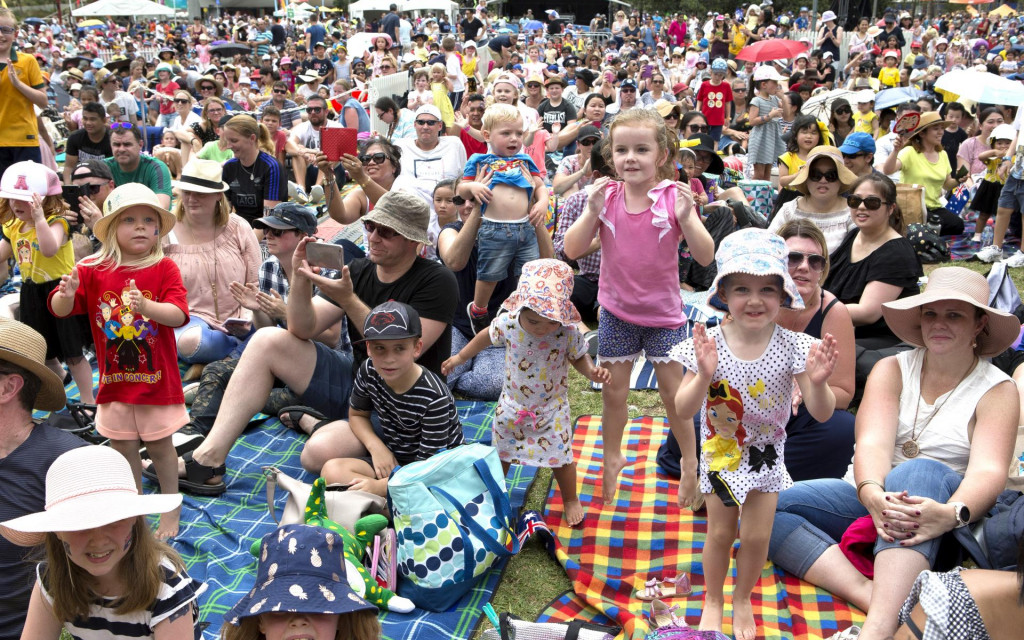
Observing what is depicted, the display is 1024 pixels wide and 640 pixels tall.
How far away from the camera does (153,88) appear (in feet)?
52.9

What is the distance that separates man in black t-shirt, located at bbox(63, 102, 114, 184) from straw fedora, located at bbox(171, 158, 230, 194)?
3.54m

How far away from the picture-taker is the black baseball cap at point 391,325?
145 inches

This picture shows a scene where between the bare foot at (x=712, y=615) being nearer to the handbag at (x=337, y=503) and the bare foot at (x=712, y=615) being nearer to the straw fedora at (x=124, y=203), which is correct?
the handbag at (x=337, y=503)

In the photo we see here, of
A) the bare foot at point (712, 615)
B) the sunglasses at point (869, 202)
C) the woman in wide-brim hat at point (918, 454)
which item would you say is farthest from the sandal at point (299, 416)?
the sunglasses at point (869, 202)

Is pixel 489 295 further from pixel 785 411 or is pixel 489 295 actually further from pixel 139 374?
pixel 785 411

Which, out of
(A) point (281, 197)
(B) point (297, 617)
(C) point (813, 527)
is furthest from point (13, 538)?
(A) point (281, 197)

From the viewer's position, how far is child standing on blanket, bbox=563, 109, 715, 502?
12.7 ft

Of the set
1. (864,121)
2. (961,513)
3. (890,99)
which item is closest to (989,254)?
(890,99)

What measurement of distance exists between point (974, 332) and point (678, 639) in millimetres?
1672

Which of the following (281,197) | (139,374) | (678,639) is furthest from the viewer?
(281,197)

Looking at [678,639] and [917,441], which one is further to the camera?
[917,441]

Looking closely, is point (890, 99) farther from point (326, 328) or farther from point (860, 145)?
point (326, 328)

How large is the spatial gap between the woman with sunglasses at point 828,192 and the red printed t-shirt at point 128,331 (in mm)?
3784

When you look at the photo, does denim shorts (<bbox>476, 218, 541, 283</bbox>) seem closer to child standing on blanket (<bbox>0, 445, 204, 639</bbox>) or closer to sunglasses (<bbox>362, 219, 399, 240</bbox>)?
sunglasses (<bbox>362, 219, 399, 240</bbox>)
